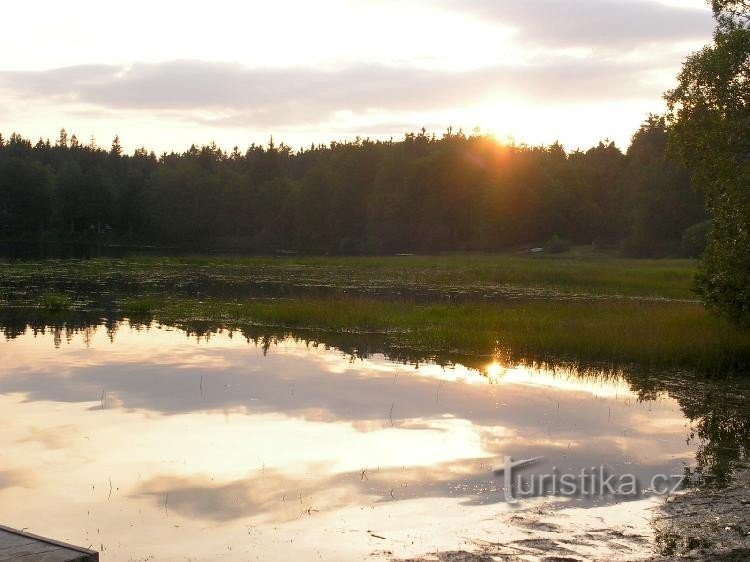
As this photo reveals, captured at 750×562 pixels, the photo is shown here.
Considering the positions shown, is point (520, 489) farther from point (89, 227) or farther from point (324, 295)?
point (89, 227)

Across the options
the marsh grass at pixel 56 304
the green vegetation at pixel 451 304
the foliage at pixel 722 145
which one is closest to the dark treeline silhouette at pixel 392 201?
the green vegetation at pixel 451 304

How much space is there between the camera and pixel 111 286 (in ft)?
151

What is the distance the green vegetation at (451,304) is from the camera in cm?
2566

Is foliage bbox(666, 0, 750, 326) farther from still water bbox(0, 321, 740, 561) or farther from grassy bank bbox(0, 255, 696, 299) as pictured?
grassy bank bbox(0, 255, 696, 299)

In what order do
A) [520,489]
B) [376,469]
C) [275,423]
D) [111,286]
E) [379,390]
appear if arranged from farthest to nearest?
[111,286] < [379,390] < [275,423] < [376,469] < [520,489]

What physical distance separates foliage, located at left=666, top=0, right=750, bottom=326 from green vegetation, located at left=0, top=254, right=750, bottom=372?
1.73 metres

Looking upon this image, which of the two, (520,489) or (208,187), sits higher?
(208,187)

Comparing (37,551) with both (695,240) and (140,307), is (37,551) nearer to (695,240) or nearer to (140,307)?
(140,307)

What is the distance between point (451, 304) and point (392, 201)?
290 ft

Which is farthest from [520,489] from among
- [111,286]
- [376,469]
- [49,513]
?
[111,286]

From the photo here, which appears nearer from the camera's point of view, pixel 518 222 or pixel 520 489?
pixel 520 489

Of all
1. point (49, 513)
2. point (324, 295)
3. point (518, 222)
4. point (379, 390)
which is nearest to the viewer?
point (49, 513)

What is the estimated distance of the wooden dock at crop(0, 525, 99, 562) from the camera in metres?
7.28

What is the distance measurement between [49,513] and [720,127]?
78.0 ft
